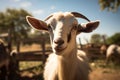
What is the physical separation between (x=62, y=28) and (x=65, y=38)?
0.20m

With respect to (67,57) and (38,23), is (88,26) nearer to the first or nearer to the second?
(67,57)

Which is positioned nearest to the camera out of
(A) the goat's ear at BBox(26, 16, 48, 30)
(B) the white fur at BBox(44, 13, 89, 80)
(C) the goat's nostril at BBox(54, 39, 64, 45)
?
(C) the goat's nostril at BBox(54, 39, 64, 45)

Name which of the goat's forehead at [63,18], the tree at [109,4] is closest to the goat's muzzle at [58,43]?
the goat's forehead at [63,18]

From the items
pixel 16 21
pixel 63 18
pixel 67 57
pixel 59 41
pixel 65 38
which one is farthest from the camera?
pixel 16 21

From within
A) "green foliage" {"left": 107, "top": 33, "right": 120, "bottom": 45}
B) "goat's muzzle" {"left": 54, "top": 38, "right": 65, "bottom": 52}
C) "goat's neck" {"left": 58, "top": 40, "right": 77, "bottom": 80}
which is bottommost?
"green foliage" {"left": 107, "top": 33, "right": 120, "bottom": 45}

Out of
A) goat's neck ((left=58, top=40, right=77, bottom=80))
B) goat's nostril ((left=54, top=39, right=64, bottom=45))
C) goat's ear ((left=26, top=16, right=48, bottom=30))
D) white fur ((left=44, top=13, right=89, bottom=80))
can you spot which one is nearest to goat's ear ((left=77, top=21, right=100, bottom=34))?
white fur ((left=44, top=13, right=89, bottom=80))

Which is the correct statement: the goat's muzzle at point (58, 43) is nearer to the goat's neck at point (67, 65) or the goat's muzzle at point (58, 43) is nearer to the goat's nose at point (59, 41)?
the goat's nose at point (59, 41)

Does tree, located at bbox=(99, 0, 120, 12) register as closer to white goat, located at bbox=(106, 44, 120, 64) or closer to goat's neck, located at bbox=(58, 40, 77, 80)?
A: white goat, located at bbox=(106, 44, 120, 64)

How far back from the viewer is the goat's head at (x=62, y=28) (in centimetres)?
346

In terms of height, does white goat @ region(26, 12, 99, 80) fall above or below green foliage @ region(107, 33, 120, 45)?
above

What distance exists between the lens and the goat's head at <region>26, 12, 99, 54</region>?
136 inches

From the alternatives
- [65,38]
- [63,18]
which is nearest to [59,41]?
[65,38]

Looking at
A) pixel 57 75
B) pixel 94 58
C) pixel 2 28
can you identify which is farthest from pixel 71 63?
pixel 2 28

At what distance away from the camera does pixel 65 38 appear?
356 cm
